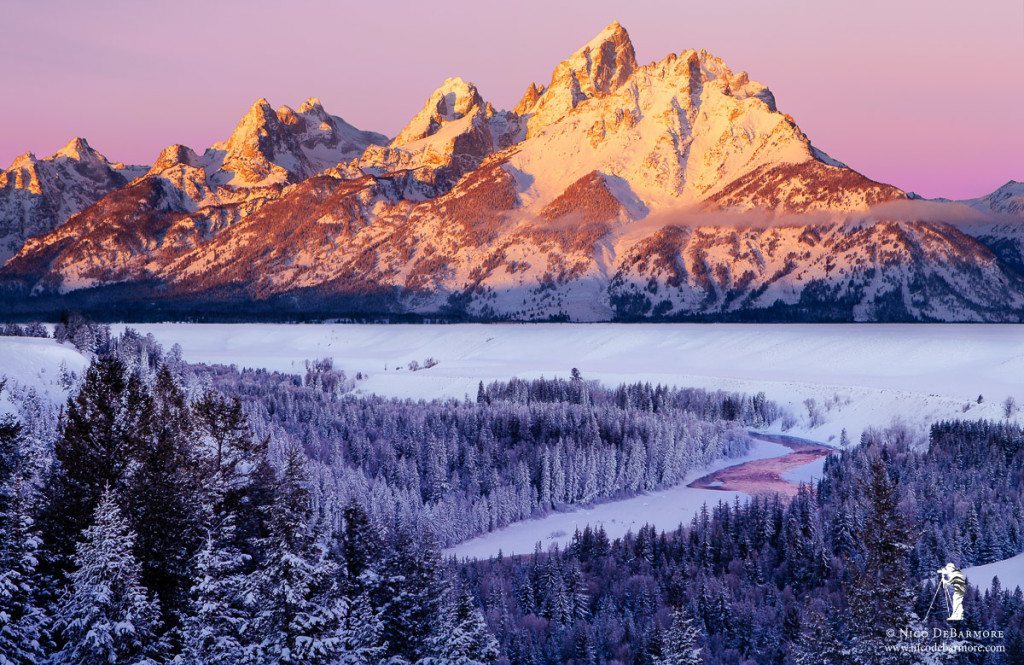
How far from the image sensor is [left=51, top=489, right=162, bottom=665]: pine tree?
96.7 feet

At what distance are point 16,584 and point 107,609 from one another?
345 cm

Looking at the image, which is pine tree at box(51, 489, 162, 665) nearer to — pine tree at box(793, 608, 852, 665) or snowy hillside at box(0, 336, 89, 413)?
pine tree at box(793, 608, 852, 665)

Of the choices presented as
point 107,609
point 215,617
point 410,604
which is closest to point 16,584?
point 107,609

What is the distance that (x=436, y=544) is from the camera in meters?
43.7

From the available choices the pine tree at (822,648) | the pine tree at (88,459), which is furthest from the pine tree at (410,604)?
the pine tree at (822,648)

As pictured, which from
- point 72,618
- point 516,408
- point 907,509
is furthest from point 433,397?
point 72,618

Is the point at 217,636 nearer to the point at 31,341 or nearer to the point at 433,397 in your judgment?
the point at 31,341

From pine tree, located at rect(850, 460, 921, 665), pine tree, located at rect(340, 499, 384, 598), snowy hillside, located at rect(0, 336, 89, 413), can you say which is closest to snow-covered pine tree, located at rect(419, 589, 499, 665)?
pine tree, located at rect(340, 499, 384, 598)

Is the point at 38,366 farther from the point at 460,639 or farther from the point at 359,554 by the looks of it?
the point at 460,639

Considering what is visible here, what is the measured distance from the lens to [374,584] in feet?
117

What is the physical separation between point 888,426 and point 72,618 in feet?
439

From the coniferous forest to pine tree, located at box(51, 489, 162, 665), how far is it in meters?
0.08

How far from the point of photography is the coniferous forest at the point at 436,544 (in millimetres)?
31172

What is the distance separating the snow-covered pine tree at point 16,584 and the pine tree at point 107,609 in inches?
32.4
